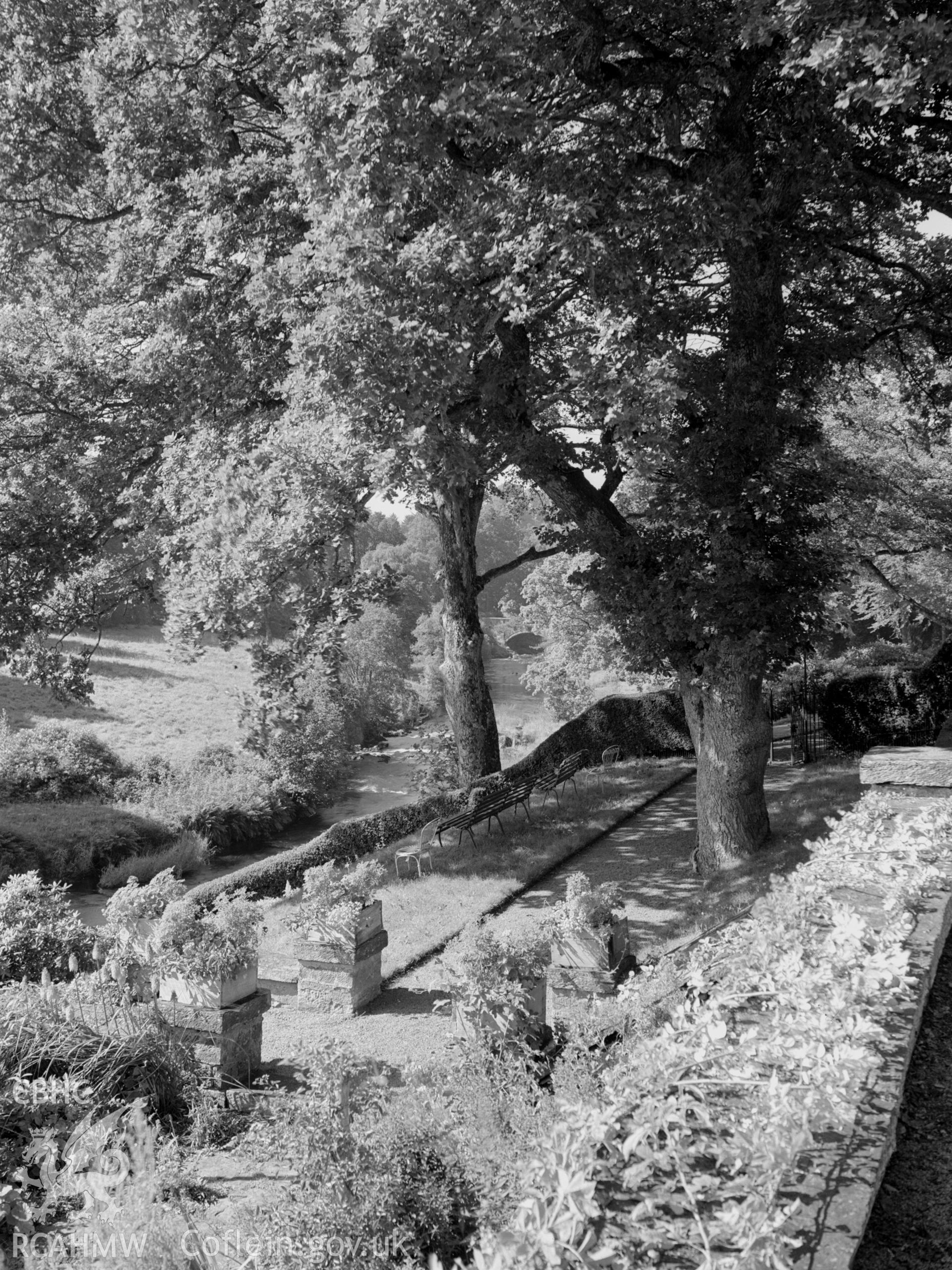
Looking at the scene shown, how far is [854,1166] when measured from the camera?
2.88m

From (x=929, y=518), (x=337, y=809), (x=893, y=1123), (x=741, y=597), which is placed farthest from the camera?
(x=337, y=809)

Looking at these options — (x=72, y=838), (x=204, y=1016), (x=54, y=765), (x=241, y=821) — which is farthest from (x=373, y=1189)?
(x=54, y=765)

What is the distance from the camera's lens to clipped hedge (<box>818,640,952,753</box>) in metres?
18.1

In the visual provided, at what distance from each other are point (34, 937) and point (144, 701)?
94.1 feet

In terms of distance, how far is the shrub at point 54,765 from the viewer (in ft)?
89.0

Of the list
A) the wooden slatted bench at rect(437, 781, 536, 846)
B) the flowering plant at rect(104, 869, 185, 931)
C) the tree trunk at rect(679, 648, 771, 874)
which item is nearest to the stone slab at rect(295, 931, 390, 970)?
the flowering plant at rect(104, 869, 185, 931)

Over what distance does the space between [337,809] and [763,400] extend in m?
20.8

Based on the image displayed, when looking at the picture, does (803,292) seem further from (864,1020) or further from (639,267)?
(864,1020)

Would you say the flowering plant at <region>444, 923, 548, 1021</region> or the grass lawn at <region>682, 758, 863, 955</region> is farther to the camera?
the grass lawn at <region>682, 758, 863, 955</region>

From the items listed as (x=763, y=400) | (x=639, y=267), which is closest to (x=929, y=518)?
(x=763, y=400)

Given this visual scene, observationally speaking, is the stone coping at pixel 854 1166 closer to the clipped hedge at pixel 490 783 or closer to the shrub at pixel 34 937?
the shrub at pixel 34 937

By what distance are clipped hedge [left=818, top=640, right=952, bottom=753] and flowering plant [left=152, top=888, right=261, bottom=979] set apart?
46.5 ft

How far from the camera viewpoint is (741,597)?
10.7 meters

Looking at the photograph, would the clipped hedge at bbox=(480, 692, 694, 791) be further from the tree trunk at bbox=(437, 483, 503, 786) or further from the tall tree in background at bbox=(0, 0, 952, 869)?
the tall tree in background at bbox=(0, 0, 952, 869)
